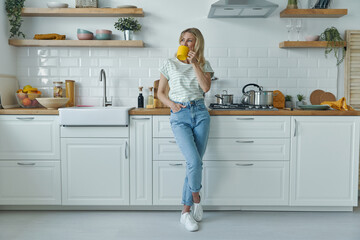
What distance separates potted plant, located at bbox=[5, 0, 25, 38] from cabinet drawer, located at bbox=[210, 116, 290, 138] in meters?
2.14

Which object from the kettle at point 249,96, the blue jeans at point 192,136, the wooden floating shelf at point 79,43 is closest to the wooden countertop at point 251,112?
the blue jeans at point 192,136

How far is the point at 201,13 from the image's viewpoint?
12.4 feet

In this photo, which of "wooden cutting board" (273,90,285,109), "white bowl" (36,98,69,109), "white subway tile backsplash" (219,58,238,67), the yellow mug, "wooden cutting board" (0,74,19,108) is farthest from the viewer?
"white subway tile backsplash" (219,58,238,67)

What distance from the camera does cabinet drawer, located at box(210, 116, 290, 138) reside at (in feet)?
10.3

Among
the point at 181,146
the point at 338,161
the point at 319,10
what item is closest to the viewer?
the point at 181,146

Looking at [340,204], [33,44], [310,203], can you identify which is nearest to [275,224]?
[310,203]

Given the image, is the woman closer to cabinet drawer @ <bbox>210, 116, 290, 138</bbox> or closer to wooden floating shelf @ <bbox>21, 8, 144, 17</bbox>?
cabinet drawer @ <bbox>210, 116, 290, 138</bbox>

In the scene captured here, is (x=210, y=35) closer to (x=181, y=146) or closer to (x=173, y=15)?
(x=173, y=15)

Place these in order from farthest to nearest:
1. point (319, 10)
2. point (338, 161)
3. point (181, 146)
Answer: point (319, 10) → point (338, 161) → point (181, 146)

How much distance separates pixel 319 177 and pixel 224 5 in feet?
5.57

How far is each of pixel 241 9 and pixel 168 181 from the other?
168 centimetres

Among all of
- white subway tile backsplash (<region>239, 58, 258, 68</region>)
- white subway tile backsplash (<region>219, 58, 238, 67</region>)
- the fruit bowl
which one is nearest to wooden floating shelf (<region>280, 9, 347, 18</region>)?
white subway tile backsplash (<region>239, 58, 258, 68</region>)

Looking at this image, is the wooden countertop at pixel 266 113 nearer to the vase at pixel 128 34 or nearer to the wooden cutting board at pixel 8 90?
the vase at pixel 128 34

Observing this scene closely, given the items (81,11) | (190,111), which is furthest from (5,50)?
(190,111)
